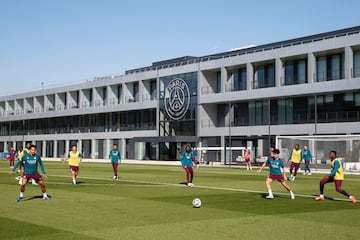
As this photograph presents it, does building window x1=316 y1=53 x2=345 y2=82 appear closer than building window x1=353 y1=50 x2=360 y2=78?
No

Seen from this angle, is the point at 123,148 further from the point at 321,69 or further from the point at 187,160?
the point at 187,160

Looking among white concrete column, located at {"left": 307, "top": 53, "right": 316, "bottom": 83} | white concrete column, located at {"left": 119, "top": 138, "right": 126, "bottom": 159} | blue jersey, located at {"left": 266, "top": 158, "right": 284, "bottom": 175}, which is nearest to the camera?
blue jersey, located at {"left": 266, "top": 158, "right": 284, "bottom": 175}

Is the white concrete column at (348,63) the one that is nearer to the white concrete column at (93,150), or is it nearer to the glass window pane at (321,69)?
the glass window pane at (321,69)

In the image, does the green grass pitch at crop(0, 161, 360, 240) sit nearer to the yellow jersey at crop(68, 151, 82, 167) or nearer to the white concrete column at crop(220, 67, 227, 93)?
the yellow jersey at crop(68, 151, 82, 167)

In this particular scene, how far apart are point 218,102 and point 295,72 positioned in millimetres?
12280

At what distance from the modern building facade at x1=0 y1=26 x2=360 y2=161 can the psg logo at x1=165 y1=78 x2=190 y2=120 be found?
147mm

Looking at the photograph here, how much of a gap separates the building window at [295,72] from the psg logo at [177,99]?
1666 centimetres

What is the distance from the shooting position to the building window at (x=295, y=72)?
209 feet

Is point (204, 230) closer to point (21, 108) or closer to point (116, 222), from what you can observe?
point (116, 222)

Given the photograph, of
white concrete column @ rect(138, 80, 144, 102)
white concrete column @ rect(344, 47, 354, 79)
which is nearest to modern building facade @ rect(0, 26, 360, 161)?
white concrete column @ rect(138, 80, 144, 102)

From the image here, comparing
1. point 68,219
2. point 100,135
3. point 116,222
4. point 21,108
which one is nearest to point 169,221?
point 116,222

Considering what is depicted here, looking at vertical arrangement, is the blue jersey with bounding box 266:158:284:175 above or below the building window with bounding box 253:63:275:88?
below

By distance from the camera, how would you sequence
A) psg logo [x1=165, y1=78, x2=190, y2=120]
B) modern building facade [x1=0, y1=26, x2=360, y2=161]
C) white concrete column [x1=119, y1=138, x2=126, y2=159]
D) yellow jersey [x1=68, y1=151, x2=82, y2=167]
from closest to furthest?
yellow jersey [x1=68, y1=151, x2=82, y2=167], modern building facade [x1=0, y1=26, x2=360, y2=161], psg logo [x1=165, y1=78, x2=190, y2=120], white concrete column [x1=119, y1=138, x2=126, y2=159]

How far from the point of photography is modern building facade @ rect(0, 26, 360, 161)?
5997 centimetres
